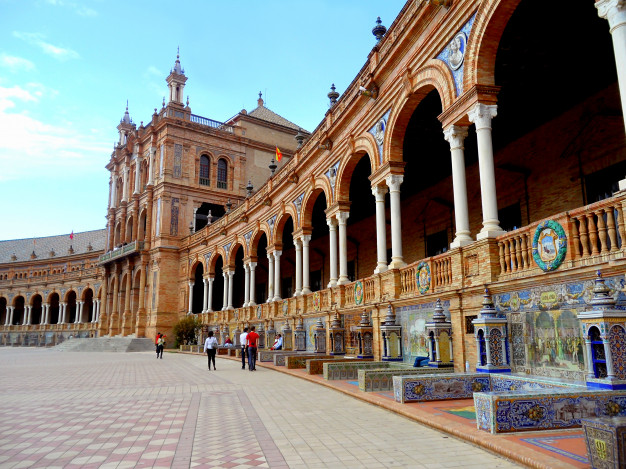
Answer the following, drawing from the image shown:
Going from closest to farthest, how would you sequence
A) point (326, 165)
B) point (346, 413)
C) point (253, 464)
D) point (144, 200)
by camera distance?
point (253, 464) < point (346, 413) < point (326, 165) < point (144, 200)

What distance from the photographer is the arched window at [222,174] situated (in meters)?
41.2

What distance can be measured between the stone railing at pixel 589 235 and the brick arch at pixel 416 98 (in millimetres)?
4274

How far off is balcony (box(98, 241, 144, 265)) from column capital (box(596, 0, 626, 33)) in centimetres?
3656

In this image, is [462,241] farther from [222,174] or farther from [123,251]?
[123,251]

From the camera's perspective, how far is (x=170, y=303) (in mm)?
36969

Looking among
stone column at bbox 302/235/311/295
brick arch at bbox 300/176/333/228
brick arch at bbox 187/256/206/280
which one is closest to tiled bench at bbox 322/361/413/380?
brick arch at bbox 300/176/333/228

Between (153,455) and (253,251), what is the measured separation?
22.1 metres

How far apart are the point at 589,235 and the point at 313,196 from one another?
46.1 ft

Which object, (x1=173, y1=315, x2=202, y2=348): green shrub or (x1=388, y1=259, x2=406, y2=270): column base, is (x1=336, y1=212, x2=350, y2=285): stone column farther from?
(x1=173, y1=315, x2=202, y2=348): green shrub

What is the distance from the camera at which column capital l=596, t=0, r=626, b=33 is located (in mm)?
6539

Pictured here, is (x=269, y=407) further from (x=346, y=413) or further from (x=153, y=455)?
(x=153, y=455)

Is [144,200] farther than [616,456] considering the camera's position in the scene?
Yes

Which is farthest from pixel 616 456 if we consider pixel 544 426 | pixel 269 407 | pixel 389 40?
pixel 389 40

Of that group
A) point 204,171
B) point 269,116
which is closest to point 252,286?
point 204,171
